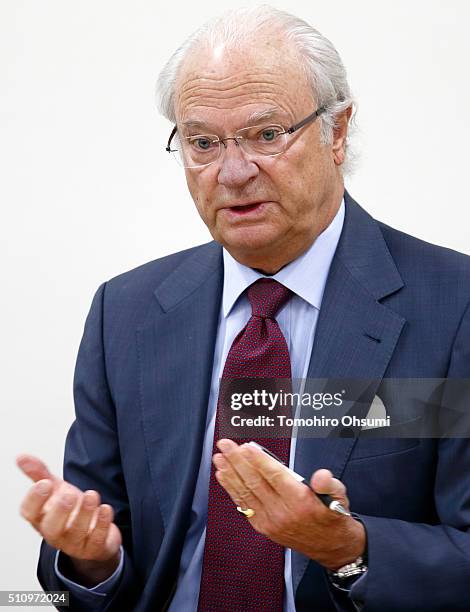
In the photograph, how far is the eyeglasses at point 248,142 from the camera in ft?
6.91

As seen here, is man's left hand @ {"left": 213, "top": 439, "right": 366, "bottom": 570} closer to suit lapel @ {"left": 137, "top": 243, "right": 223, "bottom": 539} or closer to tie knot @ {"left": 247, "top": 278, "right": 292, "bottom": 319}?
suit lapel @ {"left": 137, "top": 243, "right": 223, "bottom": 539}

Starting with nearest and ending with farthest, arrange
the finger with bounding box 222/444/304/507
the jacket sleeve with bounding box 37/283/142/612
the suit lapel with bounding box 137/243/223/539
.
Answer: the finger with bounding box 222/444/304/507
the suit lapel with bounding box 137/243/223/539
the jacket sleeve with bounding box 37/283/142/612

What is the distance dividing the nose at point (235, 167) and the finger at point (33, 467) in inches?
25.1

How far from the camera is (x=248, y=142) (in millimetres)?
2113

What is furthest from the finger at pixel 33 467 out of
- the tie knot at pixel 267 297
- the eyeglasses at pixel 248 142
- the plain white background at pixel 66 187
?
the plain white background at pixel 66 187

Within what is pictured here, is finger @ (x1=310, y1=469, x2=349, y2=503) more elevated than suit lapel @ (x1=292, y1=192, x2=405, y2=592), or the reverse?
suit lapel @ (x1=292, y1=192, x2=405, y2=592)

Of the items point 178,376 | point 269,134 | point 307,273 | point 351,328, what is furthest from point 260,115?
point 178,376

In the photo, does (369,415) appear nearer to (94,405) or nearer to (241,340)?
(241,340)

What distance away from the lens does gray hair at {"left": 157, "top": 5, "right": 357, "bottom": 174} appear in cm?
212

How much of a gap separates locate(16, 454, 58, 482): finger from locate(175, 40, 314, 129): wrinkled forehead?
0.72 meters

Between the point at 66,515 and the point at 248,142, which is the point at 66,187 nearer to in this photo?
the point at 248,142

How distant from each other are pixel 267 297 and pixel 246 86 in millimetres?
427

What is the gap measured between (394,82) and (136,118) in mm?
705

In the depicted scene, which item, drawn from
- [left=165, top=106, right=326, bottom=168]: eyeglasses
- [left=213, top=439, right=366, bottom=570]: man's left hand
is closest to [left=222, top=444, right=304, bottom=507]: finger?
[left=213, top=439, right=366, bottom=570]: man's left hand
